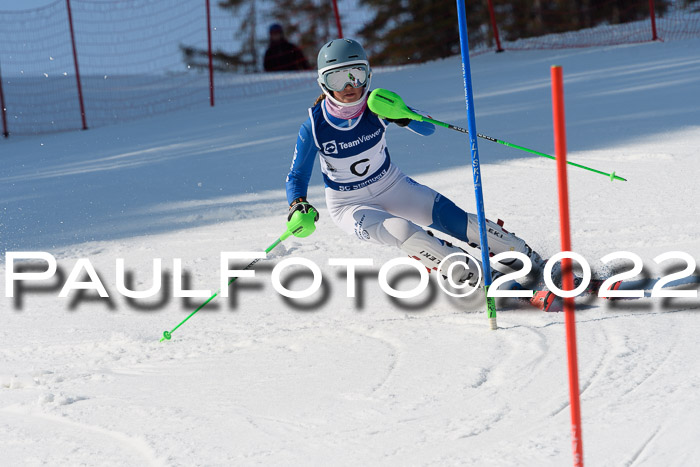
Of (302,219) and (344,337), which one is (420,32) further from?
(344,337)

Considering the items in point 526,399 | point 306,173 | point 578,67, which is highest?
point 578,67

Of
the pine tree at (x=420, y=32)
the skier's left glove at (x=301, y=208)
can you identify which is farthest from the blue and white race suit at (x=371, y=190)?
the pine tree at (x=420, y=32)

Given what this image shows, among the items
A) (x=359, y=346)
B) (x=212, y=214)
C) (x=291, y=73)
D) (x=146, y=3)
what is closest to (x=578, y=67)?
(x=291, y=73)

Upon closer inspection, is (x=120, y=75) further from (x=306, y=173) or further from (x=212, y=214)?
(x=306, y=173)

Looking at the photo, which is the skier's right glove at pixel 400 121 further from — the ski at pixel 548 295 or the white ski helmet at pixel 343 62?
the ski at pixel 548 295

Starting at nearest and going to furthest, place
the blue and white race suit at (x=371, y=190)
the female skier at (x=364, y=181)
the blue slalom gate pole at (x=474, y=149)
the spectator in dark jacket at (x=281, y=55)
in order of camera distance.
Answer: the blue slalom gate pole at (x=474, y=149) → the female skier at (x=364, y=181) → the blue and white race suit at (x=371, y=190) → the spectator in dark jacket at (x=281, y=55)

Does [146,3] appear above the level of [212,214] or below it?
above

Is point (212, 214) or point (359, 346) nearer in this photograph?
point (359, 346)

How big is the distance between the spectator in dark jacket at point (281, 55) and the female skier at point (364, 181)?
35.4 feet

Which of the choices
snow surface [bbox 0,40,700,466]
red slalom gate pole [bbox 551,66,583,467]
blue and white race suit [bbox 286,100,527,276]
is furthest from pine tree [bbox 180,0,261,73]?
red slalom gate pole [bbox 551,66,583,467]

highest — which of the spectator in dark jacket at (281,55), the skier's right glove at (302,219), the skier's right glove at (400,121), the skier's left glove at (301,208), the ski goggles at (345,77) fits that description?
the spectator in dark jacket at (281,55)

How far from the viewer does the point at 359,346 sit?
4.02 meters

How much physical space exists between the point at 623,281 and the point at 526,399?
1.40 meters

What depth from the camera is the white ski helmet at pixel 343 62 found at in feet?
14.1
